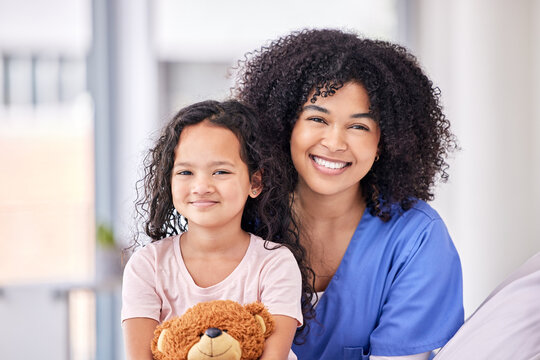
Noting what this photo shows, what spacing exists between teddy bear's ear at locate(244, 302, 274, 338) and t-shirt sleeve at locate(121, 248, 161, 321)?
0.73ft

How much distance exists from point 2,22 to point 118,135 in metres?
0.80

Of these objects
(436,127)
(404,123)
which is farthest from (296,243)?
(436,127)

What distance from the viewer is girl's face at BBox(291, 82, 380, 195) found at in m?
1.59

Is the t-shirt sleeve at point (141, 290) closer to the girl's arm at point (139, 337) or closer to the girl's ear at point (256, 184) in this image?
the girl's arm at point (139, 337)

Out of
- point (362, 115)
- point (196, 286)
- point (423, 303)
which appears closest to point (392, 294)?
point (423, 303)

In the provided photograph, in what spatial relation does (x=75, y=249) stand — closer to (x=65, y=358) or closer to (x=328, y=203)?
(x=65, y=358)

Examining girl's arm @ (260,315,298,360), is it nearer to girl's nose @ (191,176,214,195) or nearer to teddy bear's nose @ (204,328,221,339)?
teddy bear's nose @ (204,328,221,339)

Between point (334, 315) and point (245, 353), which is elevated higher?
point (245, 353)

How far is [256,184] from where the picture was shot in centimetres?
146

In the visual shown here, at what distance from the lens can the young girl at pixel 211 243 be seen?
1.32 m

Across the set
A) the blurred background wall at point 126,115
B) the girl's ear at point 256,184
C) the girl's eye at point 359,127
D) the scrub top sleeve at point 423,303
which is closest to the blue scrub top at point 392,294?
the scrub top sleeve at point 423,303

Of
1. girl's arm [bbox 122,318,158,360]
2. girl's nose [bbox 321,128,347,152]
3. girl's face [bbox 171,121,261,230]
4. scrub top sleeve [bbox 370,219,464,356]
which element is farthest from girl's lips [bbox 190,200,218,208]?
scrub top sleeve [bbox 370,219,464,356]

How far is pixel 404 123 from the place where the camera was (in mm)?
1640

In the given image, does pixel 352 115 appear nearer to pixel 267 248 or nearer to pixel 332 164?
pixel 332 164
